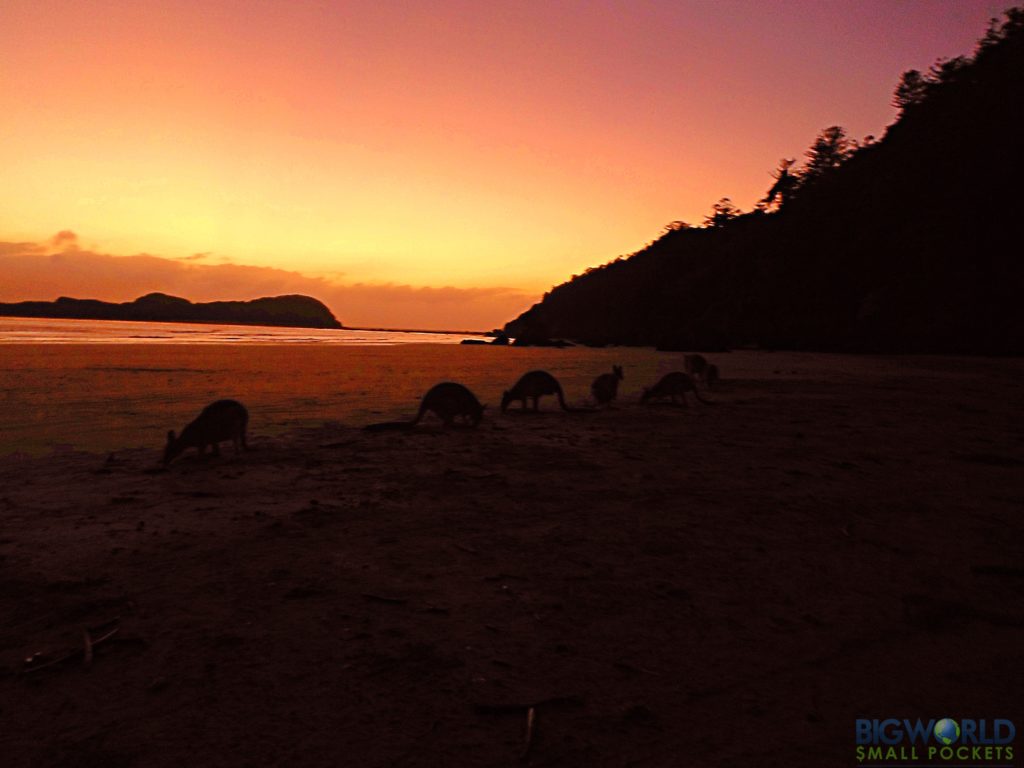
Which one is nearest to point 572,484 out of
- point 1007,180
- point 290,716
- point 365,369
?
point 290,716

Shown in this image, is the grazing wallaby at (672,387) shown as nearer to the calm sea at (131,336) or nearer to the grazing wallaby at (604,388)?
the grazing wallaby at (604,388)

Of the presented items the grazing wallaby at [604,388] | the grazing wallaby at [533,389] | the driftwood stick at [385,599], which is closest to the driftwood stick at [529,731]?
the driftwood stick at [385,599]

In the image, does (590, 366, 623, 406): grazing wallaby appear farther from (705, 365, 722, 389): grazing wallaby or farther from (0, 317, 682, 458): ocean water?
(705, 365, 722, 389): grazing wallaby

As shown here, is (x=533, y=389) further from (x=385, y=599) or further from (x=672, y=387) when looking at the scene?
(x=385, y=599)

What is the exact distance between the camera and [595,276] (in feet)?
458

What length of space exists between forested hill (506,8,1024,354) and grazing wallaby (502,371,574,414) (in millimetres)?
28861

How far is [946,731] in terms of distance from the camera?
2.31 metres

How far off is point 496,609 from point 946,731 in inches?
80.9

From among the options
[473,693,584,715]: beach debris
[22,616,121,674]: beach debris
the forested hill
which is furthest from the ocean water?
the forested hill

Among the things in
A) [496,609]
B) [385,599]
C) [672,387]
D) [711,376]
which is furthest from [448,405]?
[711,376]

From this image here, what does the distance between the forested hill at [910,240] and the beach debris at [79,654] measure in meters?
36.6

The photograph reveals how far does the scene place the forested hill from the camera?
1260 inches

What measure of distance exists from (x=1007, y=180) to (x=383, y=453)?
39629mm

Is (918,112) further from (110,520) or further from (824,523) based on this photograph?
(110,520)
